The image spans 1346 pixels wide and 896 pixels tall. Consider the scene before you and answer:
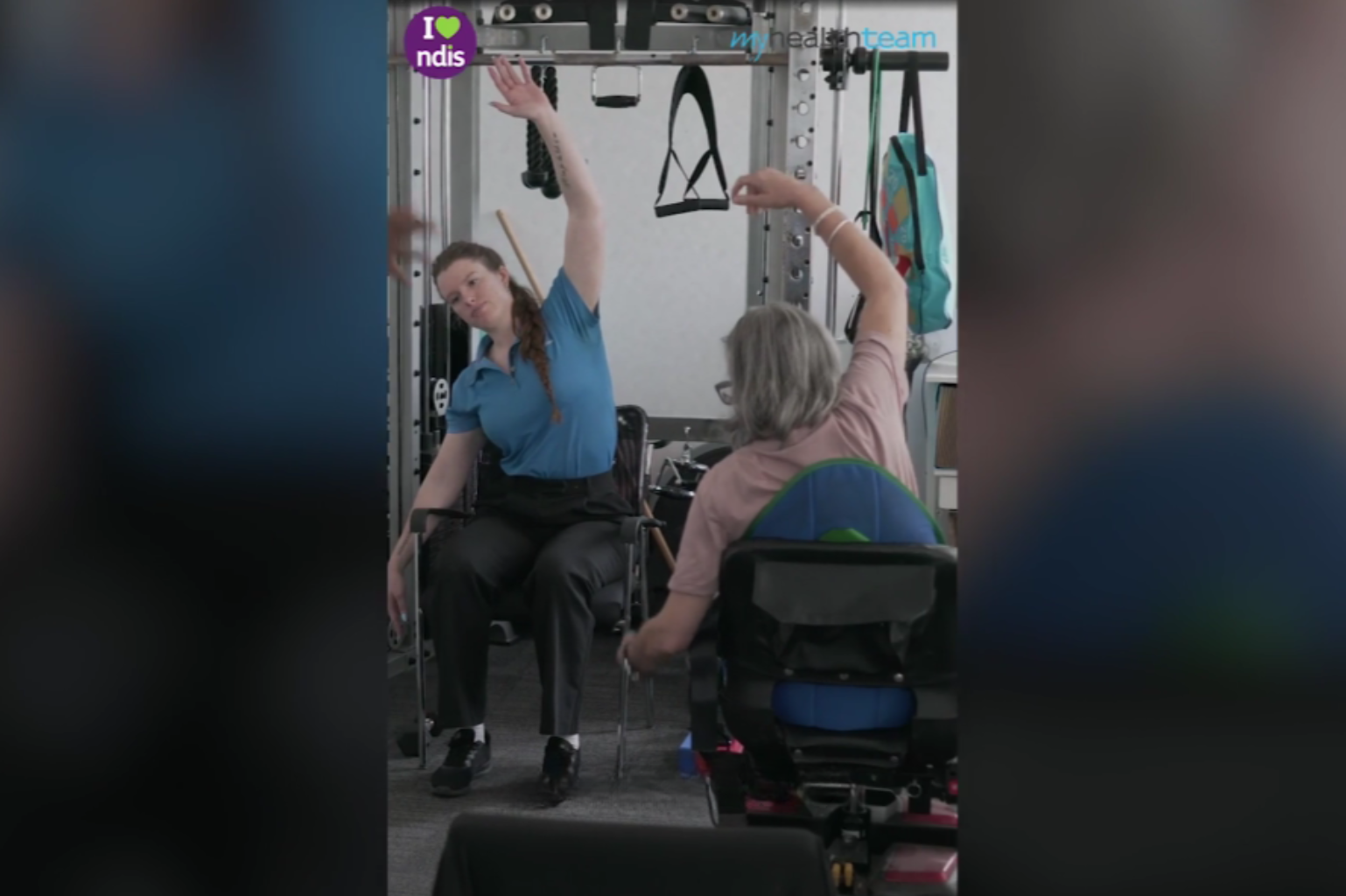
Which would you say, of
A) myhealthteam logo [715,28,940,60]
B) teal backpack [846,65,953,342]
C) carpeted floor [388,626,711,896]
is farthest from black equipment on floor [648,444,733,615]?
myhealthteam logo [715,28,940,60]

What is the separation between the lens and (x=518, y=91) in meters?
1.64

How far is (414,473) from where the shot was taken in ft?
5.61

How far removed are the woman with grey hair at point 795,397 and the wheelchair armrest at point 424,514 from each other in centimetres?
33

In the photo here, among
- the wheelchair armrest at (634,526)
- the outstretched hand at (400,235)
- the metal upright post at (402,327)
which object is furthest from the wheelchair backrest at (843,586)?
the outstretched hand at (400,235)

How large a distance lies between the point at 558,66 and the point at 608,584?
2.35 feet

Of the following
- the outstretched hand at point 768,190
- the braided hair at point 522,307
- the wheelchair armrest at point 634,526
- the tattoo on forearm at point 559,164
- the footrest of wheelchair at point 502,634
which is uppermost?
the tattoo on forearm at point 559,164

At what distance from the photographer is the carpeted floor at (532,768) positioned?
1.64 meters

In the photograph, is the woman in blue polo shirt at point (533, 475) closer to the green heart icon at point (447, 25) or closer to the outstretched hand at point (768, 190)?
the green heart icon at point (447, 25)
